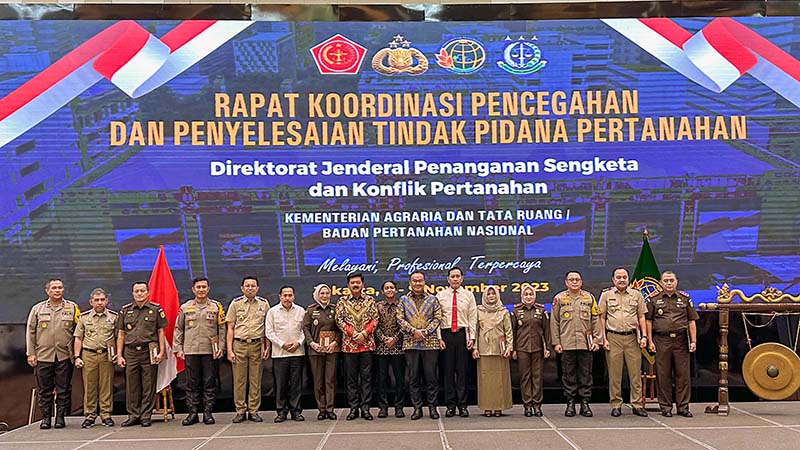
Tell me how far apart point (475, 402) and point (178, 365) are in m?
2.69

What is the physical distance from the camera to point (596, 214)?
6777mm

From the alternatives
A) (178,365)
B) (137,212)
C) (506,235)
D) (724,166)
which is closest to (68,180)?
(137,212)

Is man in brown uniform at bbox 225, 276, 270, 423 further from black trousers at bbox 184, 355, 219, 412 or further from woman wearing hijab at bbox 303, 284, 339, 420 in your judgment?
woman wearing hijab at bbox 303, 284, 339, 420

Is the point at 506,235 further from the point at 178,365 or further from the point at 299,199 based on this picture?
the point at 178,365

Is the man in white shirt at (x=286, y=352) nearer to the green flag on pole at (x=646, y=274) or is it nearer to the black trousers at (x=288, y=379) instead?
the black trousers at (x=288, y=379)

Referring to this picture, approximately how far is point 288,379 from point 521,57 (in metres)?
3.63

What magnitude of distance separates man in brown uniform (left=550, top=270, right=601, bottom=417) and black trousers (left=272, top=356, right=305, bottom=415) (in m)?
2.14

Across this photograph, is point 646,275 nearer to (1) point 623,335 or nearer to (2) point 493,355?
(1) point 623,335

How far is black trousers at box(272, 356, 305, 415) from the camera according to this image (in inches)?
240

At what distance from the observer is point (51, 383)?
6148mm

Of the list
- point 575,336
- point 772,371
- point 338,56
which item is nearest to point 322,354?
point 575,336

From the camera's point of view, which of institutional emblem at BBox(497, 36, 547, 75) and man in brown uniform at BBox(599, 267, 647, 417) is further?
institutional emblem at BBox(497, 36, 547, 75)

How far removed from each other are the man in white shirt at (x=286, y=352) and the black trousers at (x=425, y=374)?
36.0 inches

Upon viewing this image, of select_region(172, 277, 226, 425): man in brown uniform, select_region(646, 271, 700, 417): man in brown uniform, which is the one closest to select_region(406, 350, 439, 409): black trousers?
select_region(172, 277, 226, 425): man in brown uniform
